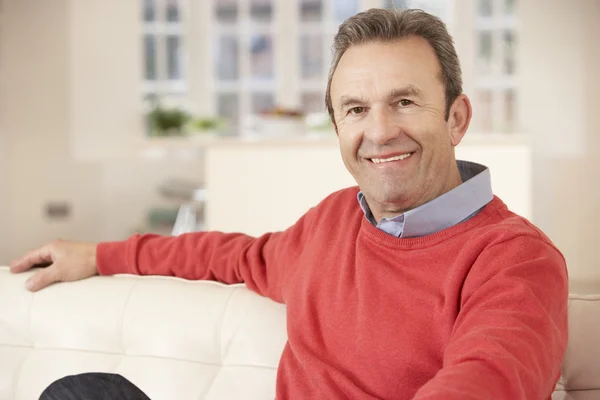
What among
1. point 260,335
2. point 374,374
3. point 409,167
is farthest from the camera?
point 260,335

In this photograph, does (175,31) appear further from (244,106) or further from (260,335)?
(260,335)

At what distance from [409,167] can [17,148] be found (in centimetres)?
598

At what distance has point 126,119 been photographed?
7000 mm

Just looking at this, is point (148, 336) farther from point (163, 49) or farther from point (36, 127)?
point (163, 49)

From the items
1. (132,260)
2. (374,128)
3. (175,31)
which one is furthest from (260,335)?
(175,31)

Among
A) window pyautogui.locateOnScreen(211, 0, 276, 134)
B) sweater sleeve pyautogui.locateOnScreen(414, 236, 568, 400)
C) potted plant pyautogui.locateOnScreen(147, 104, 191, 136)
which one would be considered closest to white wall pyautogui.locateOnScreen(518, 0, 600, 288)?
window pyautogui.locateOnScreen(211, 0, 276, 134)

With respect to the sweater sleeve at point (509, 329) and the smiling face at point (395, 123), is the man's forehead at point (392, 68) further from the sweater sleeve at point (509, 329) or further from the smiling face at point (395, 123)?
the sweater sleeve at point (509, 329)

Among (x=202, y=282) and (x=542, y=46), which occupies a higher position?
(x=542, y=46)

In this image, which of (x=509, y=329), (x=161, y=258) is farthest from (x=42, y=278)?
(x=509, y=329)

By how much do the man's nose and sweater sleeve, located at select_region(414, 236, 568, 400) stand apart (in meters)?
0.29

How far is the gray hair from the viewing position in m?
1.38

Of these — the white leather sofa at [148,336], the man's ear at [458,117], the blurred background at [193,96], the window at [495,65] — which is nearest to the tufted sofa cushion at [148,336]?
the white leather sofa at [148,336]

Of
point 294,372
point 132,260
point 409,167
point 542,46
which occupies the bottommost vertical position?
point 294,372

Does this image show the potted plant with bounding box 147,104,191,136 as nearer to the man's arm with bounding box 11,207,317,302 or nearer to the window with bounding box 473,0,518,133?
the window with bounding box 473,0,518,133
